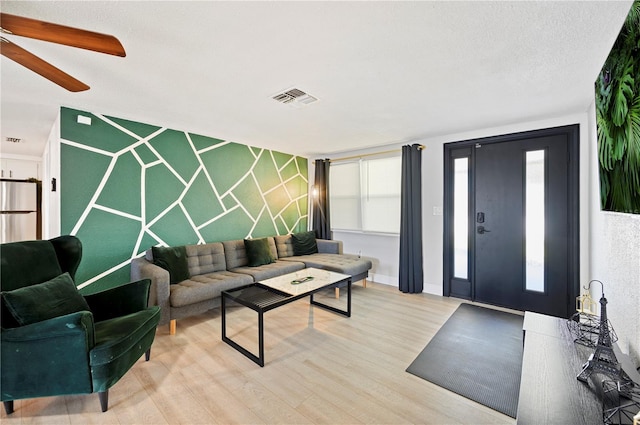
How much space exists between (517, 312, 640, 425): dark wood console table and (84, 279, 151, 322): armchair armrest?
2.68 m

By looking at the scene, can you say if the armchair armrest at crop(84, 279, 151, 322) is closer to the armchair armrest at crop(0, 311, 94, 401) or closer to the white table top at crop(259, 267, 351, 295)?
the armchair armrest at crop(0, 311, 94, 401)

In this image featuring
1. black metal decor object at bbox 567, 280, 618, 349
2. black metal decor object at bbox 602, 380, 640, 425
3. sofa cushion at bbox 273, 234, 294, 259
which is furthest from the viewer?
sofa cushion at bbox 273, 234, 294, 259

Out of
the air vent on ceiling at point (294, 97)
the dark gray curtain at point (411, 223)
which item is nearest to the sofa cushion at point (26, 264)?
the air vent on ceiling at point (294, 97)

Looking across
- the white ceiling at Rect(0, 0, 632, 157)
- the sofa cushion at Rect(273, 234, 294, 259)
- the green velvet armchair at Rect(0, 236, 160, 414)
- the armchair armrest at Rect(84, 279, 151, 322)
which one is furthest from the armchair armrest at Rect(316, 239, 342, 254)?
the green velvet armchair at Rect(0, 236, 160, 414)

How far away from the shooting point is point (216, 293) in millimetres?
3160

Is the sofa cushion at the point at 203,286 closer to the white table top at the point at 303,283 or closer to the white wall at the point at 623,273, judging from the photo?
the white table top at the point at 303,283

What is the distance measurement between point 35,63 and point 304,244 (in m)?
3.96

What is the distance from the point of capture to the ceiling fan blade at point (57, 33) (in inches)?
48.8

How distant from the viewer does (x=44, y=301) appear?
71.3 inches

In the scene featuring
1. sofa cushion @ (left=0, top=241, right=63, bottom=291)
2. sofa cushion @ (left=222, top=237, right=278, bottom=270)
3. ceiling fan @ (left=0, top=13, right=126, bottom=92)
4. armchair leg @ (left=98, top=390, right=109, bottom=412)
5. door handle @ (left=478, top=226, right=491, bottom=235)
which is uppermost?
ceiling fan @ (left=0, top=13, right=126, bottom=92)

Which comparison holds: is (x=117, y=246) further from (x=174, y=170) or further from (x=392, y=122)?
(x=392, y=122)

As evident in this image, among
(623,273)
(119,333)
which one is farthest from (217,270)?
(623,273)

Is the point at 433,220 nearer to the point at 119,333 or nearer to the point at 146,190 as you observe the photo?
the point at 119,333

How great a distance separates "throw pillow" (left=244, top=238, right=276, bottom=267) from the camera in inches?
163
